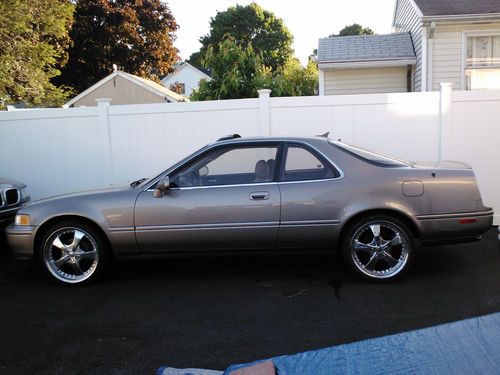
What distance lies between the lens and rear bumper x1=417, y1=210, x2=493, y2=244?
490 cm

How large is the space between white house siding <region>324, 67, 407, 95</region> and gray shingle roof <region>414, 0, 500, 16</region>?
5.73 ft

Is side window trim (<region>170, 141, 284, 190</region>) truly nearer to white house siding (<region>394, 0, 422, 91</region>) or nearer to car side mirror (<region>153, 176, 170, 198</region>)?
car side mirror (<region>153, 176, 170, 198</region>)

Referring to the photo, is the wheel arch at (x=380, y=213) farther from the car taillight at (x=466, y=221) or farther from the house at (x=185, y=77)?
the house at (x=185, y=77)

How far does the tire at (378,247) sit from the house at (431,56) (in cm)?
758

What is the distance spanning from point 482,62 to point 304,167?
851 centimetres

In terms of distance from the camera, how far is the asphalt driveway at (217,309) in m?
3.64

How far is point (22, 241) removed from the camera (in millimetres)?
5191

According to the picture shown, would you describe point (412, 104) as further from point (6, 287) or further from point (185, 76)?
point (185, 76)

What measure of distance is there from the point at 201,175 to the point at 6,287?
2430mm

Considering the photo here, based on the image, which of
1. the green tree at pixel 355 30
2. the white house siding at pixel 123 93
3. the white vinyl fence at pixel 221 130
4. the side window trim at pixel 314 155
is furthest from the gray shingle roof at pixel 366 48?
the green tree at pixel 355 30

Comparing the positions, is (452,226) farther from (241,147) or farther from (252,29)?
(252,29)

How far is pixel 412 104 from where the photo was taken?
7.44 metres

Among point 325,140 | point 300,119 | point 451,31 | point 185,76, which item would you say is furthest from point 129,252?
point 185,76

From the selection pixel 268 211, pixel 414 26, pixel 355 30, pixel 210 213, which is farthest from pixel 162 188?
pixel 355 30
